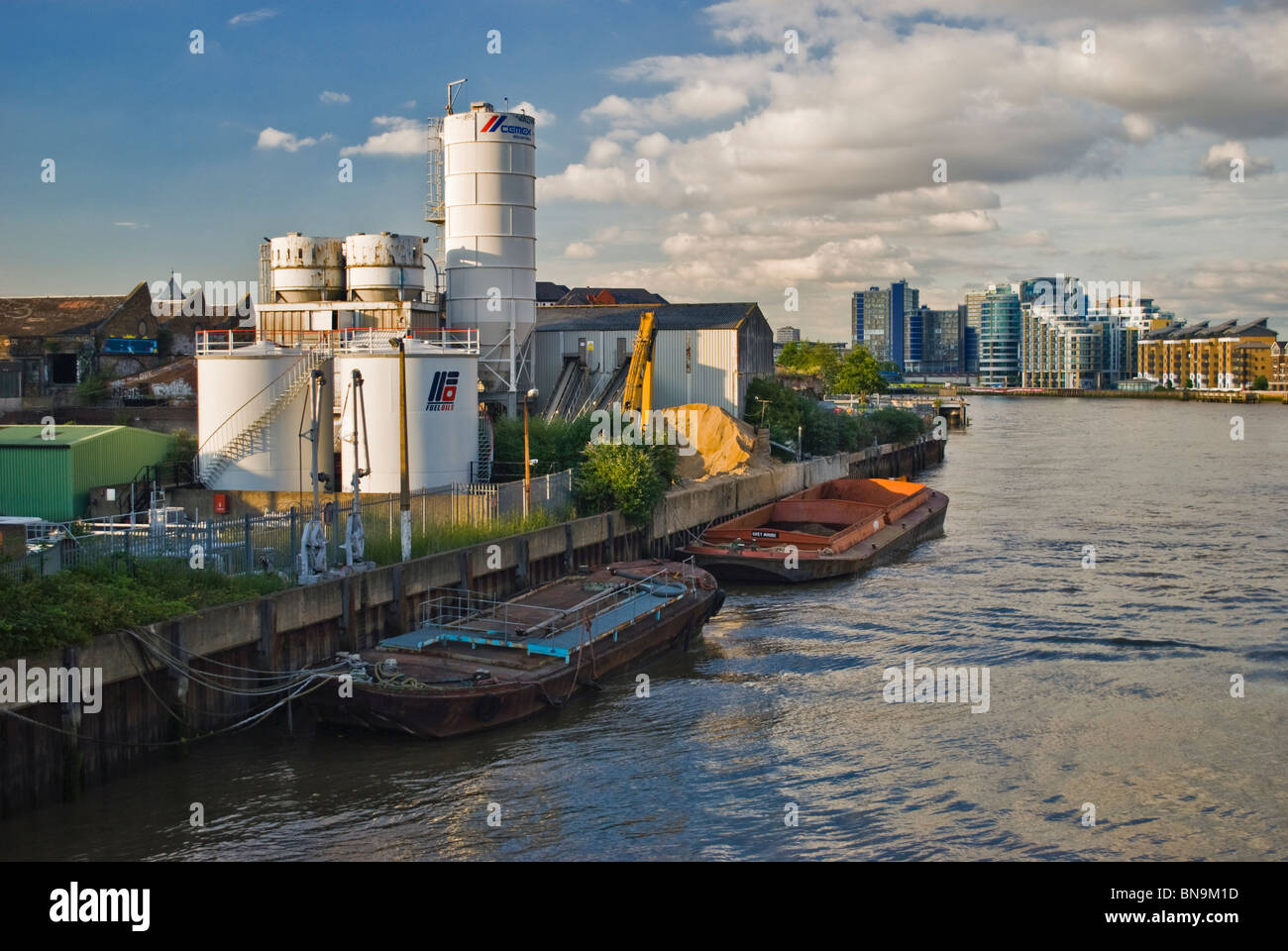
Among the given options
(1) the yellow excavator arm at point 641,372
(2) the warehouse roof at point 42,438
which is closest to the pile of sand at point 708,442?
(1) the yellow excavator arm at point 641,372

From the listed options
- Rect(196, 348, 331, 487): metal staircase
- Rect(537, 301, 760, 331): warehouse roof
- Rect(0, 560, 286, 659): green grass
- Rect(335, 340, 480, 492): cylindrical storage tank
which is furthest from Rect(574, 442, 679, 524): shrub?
Rect(537, 301, 760, 331): warehouse roof

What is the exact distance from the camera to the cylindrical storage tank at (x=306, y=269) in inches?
1667

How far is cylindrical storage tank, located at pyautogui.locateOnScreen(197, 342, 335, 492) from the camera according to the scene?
32406 millimetres

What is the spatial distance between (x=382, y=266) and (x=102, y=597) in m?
24.3

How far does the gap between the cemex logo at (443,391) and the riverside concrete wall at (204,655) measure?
15.5 ft

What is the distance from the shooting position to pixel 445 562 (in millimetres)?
26328

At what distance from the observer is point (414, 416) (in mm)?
32250

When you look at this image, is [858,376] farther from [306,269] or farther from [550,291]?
[306,269]

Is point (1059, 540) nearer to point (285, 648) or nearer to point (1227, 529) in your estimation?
point (1227, 529)

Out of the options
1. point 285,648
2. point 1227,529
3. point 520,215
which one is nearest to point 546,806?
point 285,648

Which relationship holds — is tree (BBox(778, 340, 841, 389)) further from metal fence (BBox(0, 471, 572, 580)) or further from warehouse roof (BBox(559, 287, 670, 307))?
metal fence (BBox(0, 471, 572, 580))

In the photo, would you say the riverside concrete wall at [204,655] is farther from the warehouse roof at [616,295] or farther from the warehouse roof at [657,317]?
the warehouse roof at [616,295]

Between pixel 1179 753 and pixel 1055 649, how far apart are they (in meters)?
6.78
